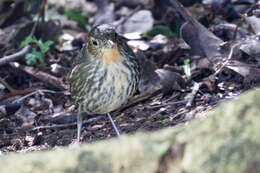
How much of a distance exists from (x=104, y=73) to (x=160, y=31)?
201cm

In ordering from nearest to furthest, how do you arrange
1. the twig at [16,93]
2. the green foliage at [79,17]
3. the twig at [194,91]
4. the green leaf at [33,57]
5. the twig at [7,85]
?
1. the twig at [194,91]
2. the twig at [16,93]
3. the twig at [7,85]
4. the green leaf at [33,57]
5. the green foliage at [79,17]

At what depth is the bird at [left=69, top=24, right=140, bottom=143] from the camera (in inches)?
182

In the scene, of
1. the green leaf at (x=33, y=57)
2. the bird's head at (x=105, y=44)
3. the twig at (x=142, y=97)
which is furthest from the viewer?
the green leaf at (x=33, y=57)

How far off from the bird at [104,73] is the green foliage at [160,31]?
1.58 metres

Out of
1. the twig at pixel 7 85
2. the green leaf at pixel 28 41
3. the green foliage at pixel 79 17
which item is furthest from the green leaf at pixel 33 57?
the green foliage at pixel 79 17

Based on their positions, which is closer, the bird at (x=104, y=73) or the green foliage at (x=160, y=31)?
the bird at (x=104, y=73)

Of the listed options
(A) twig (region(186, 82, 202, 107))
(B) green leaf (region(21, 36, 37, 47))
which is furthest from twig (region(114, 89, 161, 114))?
(B) green leaf (region(21, 36, 37, 47))

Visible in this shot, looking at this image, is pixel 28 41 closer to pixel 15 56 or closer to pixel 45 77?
pixel 15 56

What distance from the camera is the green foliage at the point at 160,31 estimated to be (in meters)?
6.46

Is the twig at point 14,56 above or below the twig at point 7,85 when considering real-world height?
above

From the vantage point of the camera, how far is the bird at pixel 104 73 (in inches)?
182

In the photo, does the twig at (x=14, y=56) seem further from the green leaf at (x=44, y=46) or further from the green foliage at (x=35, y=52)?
the green leaf at (x=44, y=46)

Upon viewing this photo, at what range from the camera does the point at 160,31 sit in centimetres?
652

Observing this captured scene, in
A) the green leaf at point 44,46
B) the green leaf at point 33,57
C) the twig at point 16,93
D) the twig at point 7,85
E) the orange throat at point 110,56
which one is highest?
the orange throat at point 110,56
